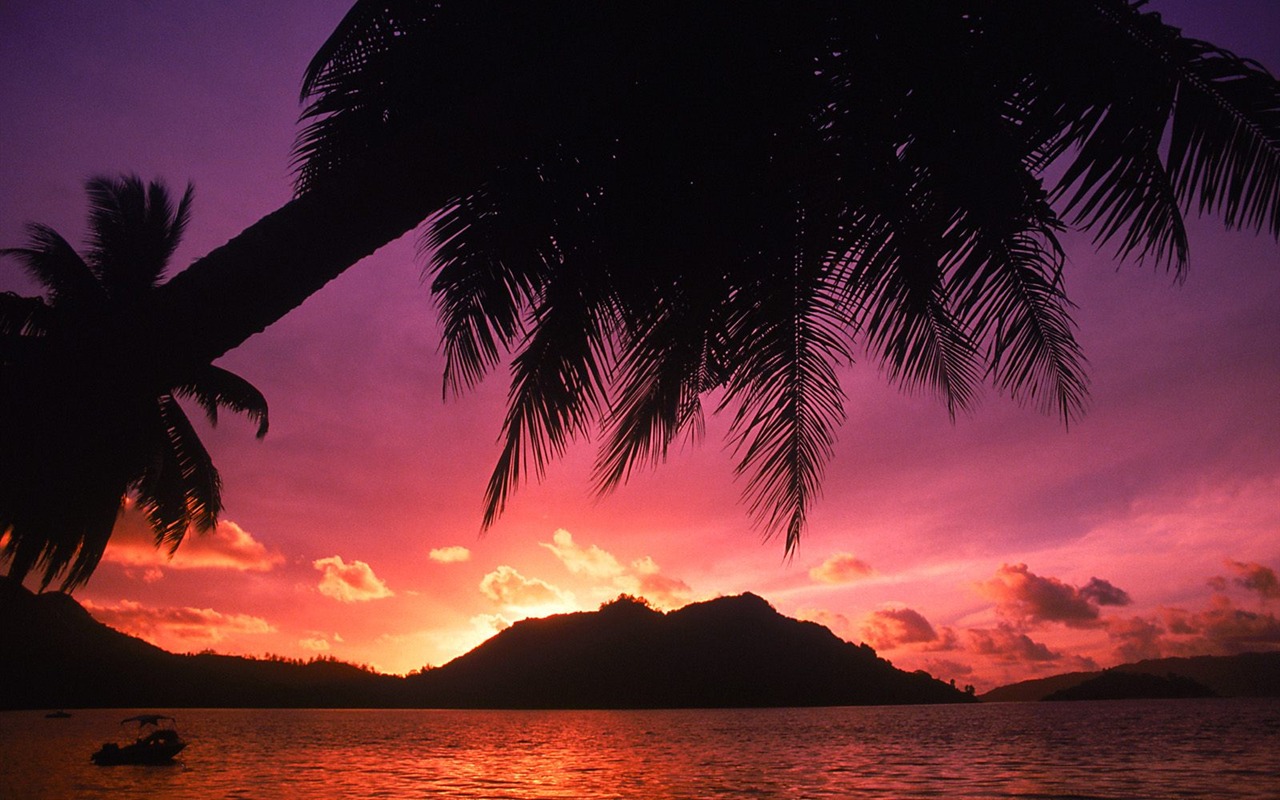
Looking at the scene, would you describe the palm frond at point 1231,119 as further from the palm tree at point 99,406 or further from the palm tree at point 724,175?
the palm tree at point 99,406

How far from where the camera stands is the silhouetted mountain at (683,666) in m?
147

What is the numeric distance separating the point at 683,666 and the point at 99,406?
157m

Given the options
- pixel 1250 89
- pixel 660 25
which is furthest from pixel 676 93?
pixel 1250 89

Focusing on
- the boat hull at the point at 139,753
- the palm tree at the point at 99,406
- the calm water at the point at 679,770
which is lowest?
the calm water at the point at 679,770

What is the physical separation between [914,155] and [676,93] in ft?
3.34

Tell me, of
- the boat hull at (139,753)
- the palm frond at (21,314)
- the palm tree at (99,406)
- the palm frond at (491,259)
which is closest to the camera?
the palm tree at (99,406)

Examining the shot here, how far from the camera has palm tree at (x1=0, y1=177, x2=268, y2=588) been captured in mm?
1640

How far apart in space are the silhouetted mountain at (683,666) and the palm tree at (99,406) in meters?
141

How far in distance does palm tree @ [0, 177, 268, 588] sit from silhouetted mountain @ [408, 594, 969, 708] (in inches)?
5566

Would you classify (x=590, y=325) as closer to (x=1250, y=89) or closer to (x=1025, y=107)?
(x=1025, y=107)

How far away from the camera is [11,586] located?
779cm

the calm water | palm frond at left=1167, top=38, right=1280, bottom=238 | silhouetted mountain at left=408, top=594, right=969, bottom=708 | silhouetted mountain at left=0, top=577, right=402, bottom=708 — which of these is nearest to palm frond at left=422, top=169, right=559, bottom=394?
palm frond at left=1167, top=38, right=1280, bottom=238

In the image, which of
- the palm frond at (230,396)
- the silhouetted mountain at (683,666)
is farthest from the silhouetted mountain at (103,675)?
the palm frond at (230,396)

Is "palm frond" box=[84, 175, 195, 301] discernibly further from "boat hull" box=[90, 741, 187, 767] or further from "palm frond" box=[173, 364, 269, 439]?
"boat hull" box=[90, 741, 187, 767]
